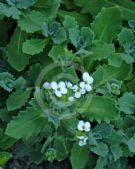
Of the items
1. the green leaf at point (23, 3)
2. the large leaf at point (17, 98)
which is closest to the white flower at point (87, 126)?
the large leaf at point (17, 98)

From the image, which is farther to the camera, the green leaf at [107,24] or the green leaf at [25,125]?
the green leaf at [107,24]

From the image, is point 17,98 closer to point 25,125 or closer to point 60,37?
point 25,125

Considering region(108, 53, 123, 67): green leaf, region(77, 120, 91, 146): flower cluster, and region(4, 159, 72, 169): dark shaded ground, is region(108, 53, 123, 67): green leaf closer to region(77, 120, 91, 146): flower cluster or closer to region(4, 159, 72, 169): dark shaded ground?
region(77, 120, 91, 146): flower cluster

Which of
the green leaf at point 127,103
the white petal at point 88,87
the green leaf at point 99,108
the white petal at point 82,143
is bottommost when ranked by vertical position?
the white petal at point 82,143

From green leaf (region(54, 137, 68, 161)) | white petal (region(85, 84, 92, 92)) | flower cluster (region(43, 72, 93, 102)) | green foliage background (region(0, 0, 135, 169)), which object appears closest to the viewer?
flower cluster (region(43, 72, 93, 102))

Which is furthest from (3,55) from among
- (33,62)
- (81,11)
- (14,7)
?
(81,11)

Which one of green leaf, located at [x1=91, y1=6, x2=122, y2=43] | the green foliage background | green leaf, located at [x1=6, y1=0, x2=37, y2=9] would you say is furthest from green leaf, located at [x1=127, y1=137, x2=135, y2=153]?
green leaf, located at [x1=6, y1=0, x2=37, y2=9]

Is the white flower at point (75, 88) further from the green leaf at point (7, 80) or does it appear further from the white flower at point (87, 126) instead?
the green leaf at point (7, 80)
